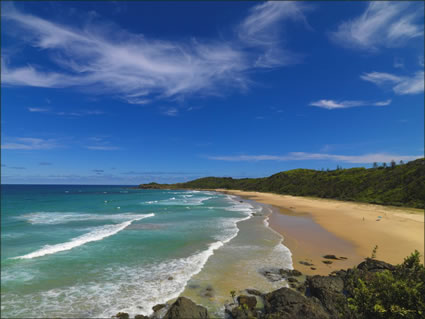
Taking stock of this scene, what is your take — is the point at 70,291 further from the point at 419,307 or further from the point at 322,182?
the point at 322,182

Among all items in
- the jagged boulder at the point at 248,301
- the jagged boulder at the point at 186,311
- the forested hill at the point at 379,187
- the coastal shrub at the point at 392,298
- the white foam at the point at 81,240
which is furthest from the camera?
the forested hill at the point at 379,187

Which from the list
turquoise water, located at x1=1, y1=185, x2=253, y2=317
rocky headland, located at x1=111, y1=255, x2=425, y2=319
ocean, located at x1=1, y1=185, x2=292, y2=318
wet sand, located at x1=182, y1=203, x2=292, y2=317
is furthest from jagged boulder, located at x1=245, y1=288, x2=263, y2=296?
turquoise water, located at x1=1, y1=185, x2=253, y2=317

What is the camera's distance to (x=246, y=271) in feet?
46.5

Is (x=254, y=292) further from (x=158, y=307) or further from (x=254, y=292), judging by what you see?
(x=158, y=307)

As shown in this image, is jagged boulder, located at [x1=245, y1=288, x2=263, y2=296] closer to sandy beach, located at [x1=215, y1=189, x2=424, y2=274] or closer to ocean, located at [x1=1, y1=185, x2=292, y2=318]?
ocean, located at [x1=1, y1=185, x2=292, y2=318]

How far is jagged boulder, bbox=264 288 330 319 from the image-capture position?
8281mm

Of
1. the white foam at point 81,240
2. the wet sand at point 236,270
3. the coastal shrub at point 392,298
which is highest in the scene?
the coastal shrub at point 392,298

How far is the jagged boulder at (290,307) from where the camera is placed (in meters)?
8.28

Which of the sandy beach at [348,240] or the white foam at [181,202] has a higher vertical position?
the sandy beach at [348,240]

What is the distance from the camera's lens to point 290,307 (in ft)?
28.9

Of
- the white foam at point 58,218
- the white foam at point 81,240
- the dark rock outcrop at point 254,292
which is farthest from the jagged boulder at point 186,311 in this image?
the white foam at point 58,218

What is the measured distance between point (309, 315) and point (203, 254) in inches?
402

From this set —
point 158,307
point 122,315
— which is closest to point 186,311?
point 158,307

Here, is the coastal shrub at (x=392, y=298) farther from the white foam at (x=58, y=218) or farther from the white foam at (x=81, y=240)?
the white foam at (x=58, y=218)
